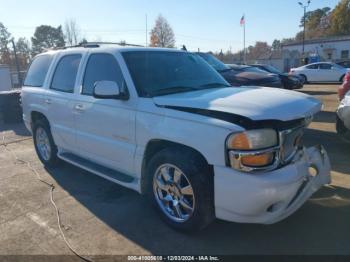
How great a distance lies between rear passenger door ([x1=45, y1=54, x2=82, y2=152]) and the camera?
16.8ft

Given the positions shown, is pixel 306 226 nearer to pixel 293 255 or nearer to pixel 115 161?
pixel 293 255

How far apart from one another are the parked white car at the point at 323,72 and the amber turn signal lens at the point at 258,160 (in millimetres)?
23081

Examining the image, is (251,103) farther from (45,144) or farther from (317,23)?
(317,23)

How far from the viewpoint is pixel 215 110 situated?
332 cm

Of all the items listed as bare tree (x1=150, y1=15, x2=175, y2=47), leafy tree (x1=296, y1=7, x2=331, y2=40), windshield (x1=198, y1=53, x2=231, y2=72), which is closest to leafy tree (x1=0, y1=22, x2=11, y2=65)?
bare tree (x1=150, y1=15, x2=175, y2=47)

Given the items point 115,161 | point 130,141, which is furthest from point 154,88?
point 115,161

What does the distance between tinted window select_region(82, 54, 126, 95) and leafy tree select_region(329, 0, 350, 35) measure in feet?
271

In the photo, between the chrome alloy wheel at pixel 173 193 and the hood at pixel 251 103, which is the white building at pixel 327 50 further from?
the chrome alloy wheel at pixel 173 193

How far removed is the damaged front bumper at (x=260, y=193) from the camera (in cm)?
310

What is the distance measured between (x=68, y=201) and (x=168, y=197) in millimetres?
1591

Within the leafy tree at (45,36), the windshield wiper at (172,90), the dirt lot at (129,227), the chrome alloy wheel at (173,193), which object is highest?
the leafy tree at (45,36)

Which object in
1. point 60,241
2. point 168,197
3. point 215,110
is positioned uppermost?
point 215,110

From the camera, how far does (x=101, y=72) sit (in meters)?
4.63

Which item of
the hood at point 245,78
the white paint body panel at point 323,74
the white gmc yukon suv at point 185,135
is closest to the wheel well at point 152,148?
the white gmc yukon suv at point 185,135
